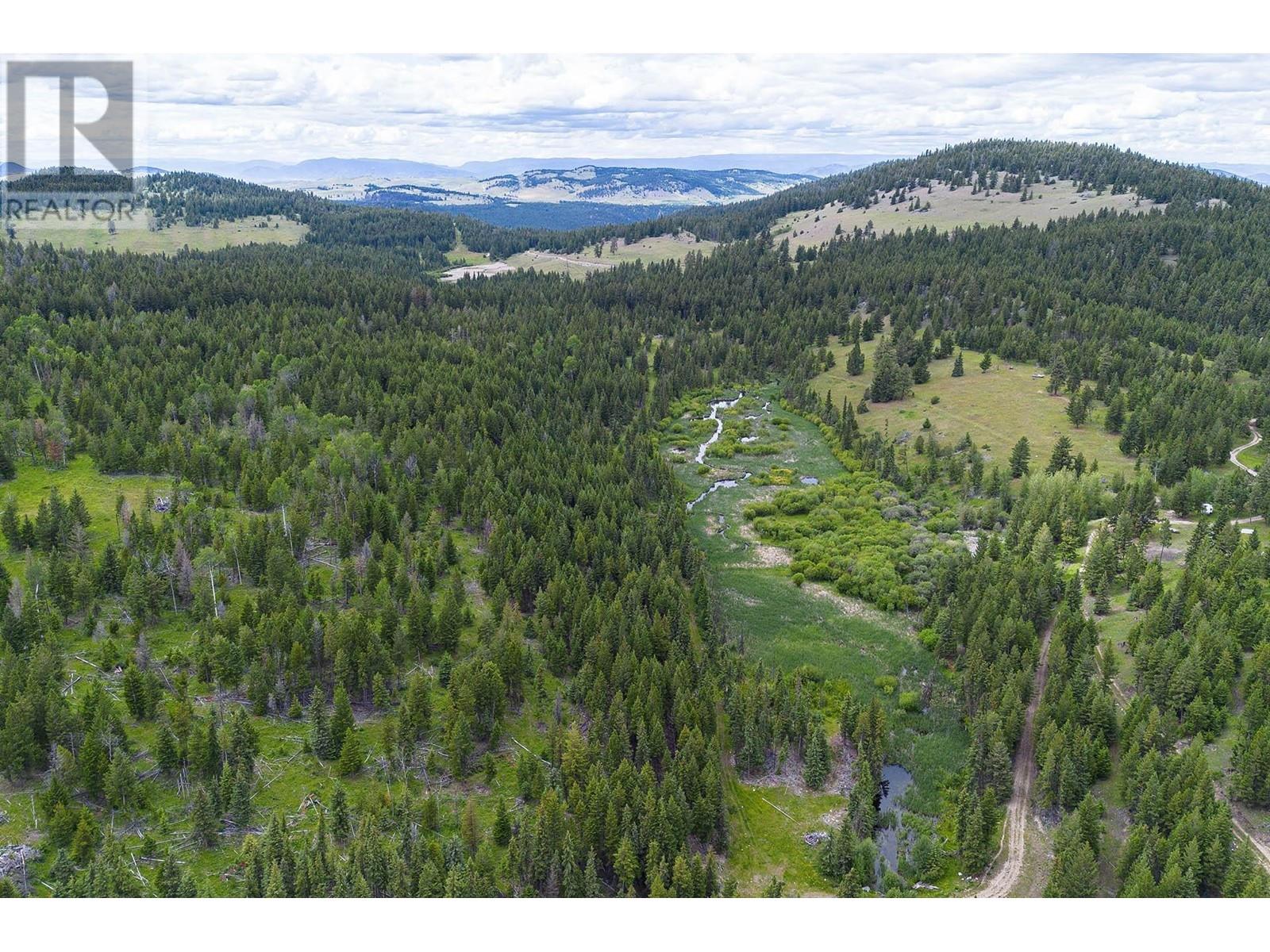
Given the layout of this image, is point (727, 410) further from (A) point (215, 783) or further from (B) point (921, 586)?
(A) point (215, 783)

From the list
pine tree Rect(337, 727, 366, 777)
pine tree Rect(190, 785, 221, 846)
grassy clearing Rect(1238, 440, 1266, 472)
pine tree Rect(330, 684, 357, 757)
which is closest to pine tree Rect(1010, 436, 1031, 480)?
grassy clearing Rect(1238, 440, 1266, 472)

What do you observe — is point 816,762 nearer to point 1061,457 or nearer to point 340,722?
point 340,722

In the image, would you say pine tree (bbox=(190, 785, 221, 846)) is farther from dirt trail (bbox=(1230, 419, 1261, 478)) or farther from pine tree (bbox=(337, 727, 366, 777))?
dirt trail (bbox=(1230, 419, 1261, 478))

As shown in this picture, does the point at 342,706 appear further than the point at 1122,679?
No

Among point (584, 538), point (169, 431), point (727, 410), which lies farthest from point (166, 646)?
point (727, 410)

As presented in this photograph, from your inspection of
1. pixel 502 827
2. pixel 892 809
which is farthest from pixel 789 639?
pixel 502 827

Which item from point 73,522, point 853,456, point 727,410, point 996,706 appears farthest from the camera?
point 727,410
